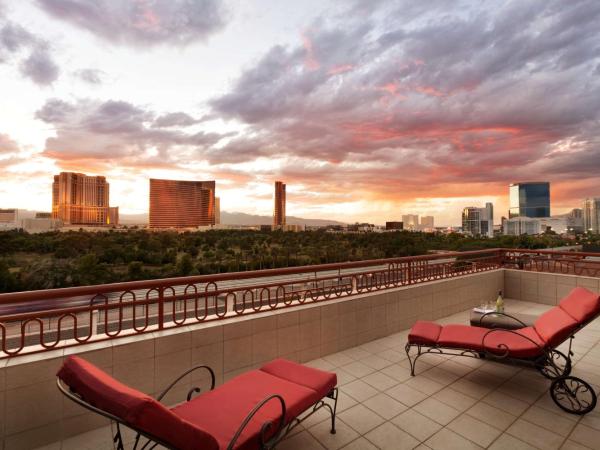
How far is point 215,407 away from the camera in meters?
2.05

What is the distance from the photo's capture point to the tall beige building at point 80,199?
7300cm

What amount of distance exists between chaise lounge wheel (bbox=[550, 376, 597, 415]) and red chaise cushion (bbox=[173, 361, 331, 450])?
226cm

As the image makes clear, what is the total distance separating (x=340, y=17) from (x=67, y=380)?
25.6 ft

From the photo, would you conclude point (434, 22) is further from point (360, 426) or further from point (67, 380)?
point (67, 380)

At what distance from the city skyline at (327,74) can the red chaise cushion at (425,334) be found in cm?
640

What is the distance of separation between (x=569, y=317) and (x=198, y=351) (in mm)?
3930

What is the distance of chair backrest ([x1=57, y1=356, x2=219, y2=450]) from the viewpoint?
4.43 feet

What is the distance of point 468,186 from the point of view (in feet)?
60.4

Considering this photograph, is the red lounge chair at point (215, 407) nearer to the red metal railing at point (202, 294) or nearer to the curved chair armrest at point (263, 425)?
the curved chair armrest at point (263, 425)

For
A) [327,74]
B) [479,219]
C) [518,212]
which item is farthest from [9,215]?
[518,212]

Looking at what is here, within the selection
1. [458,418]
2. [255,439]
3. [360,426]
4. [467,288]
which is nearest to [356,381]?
[360,426]

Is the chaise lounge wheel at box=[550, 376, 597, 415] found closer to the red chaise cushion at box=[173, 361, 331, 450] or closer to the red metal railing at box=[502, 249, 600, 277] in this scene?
the red chaise cushion at box=[173, 361, 331, 450]

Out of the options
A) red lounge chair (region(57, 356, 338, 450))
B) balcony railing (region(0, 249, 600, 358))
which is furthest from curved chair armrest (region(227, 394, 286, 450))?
balcony railing (region(0, 249, 600, 358))

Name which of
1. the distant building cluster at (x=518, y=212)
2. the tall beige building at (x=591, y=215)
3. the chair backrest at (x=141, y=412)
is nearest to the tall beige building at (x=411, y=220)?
the distant building cluster at (x=518, y=212)
